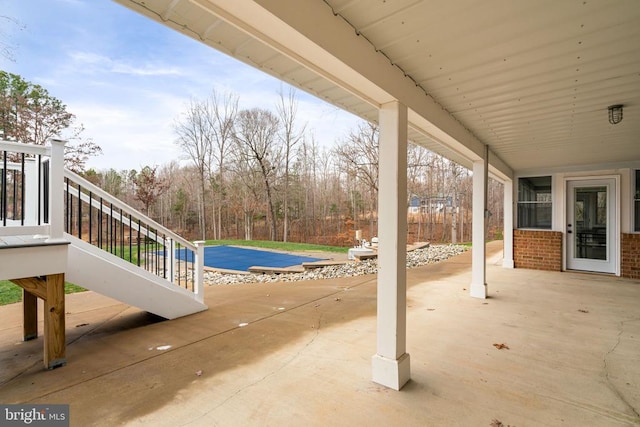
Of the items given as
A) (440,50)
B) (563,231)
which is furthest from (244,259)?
(440,50)

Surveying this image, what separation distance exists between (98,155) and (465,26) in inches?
564

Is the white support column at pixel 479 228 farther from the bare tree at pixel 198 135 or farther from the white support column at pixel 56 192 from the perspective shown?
the bare tree at pixel 198 135

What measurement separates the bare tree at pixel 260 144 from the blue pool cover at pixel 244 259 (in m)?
5.58

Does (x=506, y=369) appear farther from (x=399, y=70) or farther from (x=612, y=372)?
(x=399, y=70)

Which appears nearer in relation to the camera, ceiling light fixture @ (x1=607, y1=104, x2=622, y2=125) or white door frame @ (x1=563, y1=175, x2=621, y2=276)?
ceiling light fixture @ (x1=607, y1=104, x2=622, y2=125)

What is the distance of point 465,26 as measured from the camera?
5.64 ft

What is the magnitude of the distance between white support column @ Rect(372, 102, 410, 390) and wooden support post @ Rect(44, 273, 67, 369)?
2982 mm

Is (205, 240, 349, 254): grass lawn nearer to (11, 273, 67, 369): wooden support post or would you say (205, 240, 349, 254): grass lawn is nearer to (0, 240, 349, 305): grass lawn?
(0, 240, 349, 305): grass lawn

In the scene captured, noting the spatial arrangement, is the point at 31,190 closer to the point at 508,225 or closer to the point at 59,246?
the point at 59,246

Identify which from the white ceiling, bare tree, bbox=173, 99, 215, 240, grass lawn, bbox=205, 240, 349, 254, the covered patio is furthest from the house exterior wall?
bare tree, bbox=173, 99, 215, 240

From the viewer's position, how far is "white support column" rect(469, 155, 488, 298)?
4766 mm

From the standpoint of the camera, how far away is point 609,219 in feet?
21.3

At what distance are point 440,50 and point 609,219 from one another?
7442 mm

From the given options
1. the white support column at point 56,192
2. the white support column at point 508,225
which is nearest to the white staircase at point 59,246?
the white support column at point 56,192
